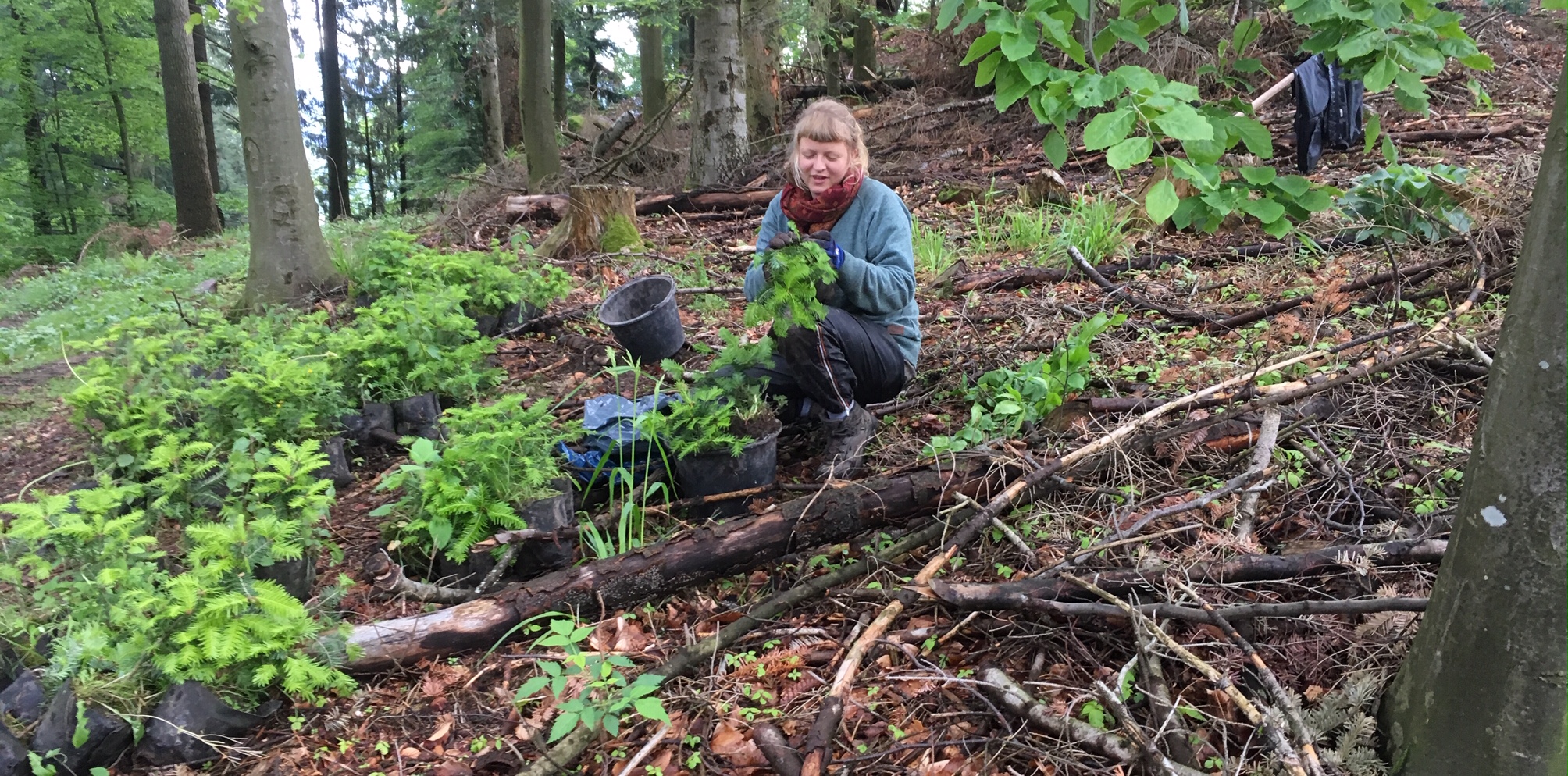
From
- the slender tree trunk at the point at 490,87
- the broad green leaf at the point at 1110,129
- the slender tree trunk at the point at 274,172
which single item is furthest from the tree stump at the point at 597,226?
the slender tree trunk at the point at 490,87

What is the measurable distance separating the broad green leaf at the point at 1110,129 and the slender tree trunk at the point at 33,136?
2250 cm

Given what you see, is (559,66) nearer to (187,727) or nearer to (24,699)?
(24,699)

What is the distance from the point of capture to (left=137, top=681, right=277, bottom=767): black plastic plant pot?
2.04m

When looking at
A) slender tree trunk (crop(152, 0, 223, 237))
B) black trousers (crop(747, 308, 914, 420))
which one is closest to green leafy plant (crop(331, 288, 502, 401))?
black trousers (crop(747, 308, 914, 420))

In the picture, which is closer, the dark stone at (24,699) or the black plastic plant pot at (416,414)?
the dark stone at (24,699)

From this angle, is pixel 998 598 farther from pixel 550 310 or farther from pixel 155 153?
pixel 155 153

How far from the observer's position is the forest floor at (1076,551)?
1918 mm

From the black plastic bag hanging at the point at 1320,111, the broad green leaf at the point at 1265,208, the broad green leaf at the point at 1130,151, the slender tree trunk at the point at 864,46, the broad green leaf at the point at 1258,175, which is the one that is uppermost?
the slender tree trunk at the point at 864,46

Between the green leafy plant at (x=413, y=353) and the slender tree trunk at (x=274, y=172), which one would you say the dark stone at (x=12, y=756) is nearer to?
the green leafy plant at (x=413, y=353)

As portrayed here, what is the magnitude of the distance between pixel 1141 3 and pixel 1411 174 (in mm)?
3722

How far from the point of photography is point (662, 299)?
4328 mm

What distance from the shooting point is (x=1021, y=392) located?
10.4ft

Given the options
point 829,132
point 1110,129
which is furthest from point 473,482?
point 1110,129

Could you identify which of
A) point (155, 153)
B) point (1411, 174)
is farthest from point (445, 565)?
point (155, 153)
